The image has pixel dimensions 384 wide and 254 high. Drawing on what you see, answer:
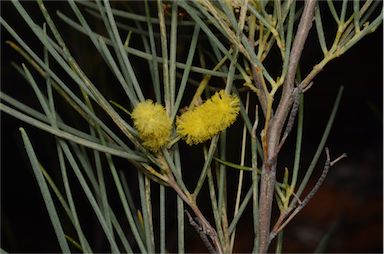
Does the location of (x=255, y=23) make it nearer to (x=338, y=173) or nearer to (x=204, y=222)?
(x=204, y=222)

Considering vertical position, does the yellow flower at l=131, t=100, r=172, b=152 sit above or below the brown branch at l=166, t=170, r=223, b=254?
above

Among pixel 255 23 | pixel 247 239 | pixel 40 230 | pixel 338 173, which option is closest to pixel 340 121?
pixel 338 173

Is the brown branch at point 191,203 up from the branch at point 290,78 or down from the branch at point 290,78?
down

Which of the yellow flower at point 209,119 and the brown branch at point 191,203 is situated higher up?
the yellow flower at point 209,119
